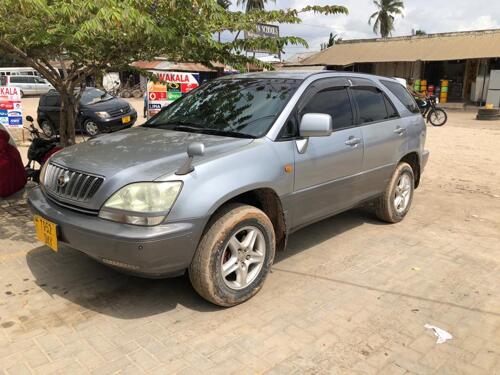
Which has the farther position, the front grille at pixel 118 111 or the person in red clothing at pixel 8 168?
the front grille at pixel 118 111

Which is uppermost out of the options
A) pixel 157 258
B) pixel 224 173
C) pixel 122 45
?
pixel 122 45

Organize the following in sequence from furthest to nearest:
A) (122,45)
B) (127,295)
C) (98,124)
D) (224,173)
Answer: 1. (98,124)
2. (122,45)
3. (127,295)
4. (224,173)

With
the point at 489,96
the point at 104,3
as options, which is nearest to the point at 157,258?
the point at 104,3

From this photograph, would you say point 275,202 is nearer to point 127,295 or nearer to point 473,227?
point 127,295

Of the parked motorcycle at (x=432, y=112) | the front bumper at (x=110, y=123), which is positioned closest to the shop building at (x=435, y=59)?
the parked motorcycle at (x=432, y=112)

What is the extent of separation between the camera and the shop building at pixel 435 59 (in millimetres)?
26594

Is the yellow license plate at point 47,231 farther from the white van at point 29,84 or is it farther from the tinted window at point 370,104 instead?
the white van at point 29,84

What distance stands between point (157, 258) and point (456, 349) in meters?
2.07

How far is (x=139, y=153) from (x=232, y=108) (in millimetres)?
1076

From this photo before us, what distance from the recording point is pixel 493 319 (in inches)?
136

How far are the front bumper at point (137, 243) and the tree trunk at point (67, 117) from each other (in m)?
3.16

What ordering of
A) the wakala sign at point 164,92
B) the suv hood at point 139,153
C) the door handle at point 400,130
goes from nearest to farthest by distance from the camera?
the suv hood at point 139,153 < the door handle at point 400,130 < the wakala sign at point 164,92

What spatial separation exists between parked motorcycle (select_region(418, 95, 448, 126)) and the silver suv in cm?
1384

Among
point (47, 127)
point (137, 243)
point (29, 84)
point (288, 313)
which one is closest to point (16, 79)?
point (29, 84)
